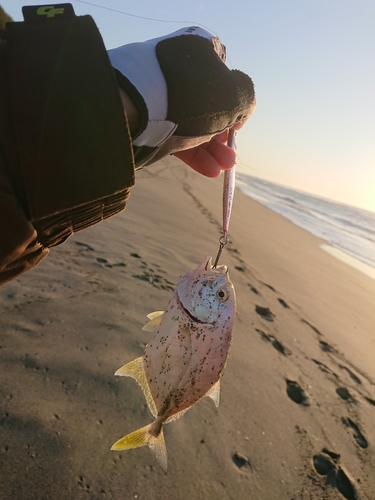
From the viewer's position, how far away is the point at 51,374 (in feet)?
9.80

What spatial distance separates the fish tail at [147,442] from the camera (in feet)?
7.06

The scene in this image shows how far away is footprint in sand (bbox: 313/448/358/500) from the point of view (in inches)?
125

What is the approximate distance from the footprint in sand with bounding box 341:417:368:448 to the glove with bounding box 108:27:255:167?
347cm

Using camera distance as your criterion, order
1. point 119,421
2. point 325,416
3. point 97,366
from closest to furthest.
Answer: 1. point 119,421
2. point 97,366
3. point 325,416

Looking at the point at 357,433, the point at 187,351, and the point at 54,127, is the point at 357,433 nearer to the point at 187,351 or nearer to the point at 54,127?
the point at 187,351

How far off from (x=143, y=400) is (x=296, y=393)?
1.85 metres

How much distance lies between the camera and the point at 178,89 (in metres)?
1.53

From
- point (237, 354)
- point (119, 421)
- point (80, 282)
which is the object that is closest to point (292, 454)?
point (237, 354)

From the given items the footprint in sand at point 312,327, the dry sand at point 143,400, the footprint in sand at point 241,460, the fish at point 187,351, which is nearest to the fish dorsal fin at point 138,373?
the fish at point 187,351

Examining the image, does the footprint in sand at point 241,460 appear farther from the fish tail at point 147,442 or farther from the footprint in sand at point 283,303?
the footprint in sand at point 283,303

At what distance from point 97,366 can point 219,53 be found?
251 centimetres

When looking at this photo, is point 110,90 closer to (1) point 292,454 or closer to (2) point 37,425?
(2) point 37,425

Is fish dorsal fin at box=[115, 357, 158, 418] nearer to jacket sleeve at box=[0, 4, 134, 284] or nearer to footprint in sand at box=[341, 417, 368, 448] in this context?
jacket sleeve at box=[0, 4, 134, 284]

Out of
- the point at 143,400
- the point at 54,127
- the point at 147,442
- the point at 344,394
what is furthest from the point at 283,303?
the point at 54,127
